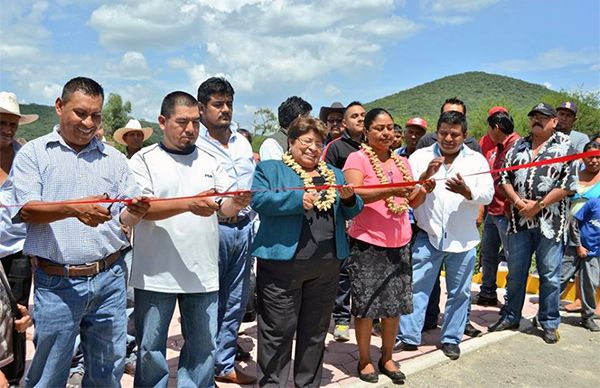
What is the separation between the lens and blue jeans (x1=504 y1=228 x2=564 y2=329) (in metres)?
4.77

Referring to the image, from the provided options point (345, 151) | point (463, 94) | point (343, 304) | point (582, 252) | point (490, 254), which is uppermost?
point (463, 94)

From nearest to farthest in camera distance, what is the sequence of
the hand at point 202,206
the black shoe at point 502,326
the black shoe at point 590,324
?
1. the hand at point 202,206
2. the black shoe at point 502,326
3. the black shoe at point 590,324

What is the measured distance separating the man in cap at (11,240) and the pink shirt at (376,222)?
235 cm

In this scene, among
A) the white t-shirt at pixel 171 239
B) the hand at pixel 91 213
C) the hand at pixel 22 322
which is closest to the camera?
the hand at pixel 22 322

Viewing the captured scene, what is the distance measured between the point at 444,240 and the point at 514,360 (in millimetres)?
1288

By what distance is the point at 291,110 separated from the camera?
4480mm

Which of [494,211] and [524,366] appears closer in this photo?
[524,366]

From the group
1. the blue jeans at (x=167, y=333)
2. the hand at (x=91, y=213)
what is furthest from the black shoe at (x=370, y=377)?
the hand at (x=91, y=213)

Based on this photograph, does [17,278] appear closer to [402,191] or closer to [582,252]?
[402,191]

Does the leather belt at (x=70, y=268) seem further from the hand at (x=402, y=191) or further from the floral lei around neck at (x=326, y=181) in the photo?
the hand at (x=402, y=191)

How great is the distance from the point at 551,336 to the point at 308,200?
3274 mm

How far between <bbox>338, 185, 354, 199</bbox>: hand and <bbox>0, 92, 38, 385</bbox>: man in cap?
2.08 meters

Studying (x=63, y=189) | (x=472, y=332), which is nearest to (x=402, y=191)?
(x=472, y=332)

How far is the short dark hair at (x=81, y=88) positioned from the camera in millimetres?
2596
